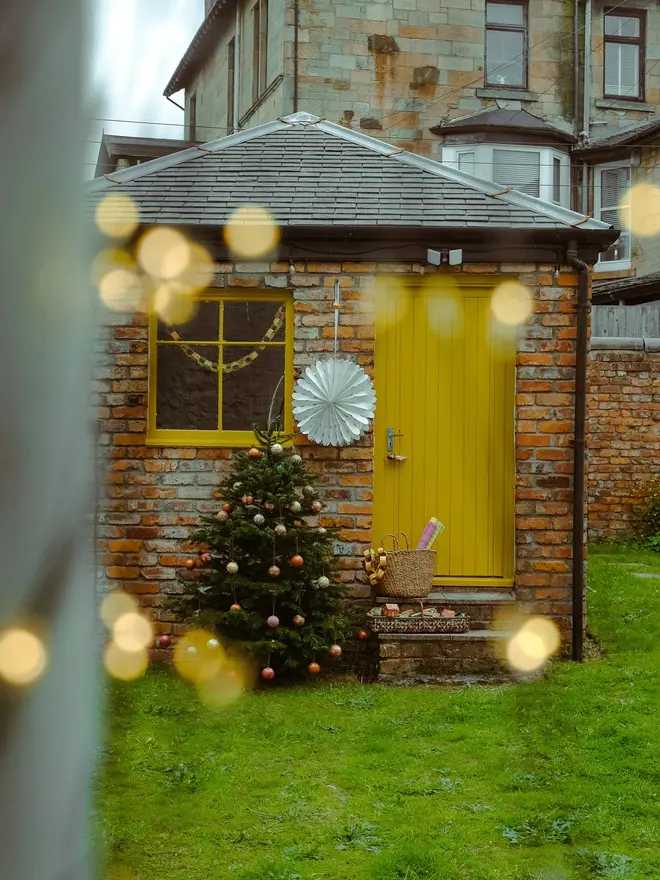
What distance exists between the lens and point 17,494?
0.39 m

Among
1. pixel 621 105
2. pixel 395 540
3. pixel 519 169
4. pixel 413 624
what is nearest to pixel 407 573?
pixel 413 624

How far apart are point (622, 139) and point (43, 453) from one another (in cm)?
1777

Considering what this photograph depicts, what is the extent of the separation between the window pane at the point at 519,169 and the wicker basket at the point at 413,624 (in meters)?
11.5

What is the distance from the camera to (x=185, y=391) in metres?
6.80

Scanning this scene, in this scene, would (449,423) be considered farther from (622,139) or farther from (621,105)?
(621,105)

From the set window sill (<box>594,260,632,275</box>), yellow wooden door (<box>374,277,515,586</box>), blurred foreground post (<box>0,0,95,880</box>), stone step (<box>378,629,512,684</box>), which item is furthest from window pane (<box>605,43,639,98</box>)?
blurred foreground post (<box>0,0,95,880</box>)

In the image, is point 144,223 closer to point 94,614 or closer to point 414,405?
point 414,405

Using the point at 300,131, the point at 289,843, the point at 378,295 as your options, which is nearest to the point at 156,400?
the point at 378,295

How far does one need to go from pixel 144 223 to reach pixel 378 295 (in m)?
1.64

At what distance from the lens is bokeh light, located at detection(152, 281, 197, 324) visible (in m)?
6.75

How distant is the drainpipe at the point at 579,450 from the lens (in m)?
6.60

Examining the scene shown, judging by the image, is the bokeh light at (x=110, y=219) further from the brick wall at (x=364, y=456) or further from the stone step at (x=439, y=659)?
the brick wall at (x=364, y=456)

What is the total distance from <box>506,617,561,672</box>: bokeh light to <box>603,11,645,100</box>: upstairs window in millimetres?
12969

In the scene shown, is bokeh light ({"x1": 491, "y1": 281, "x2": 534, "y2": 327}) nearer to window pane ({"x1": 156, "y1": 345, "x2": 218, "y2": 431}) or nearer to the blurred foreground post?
window pane ({"x1": 156, "y1": 345, "x2": 218, "y2": 431})
